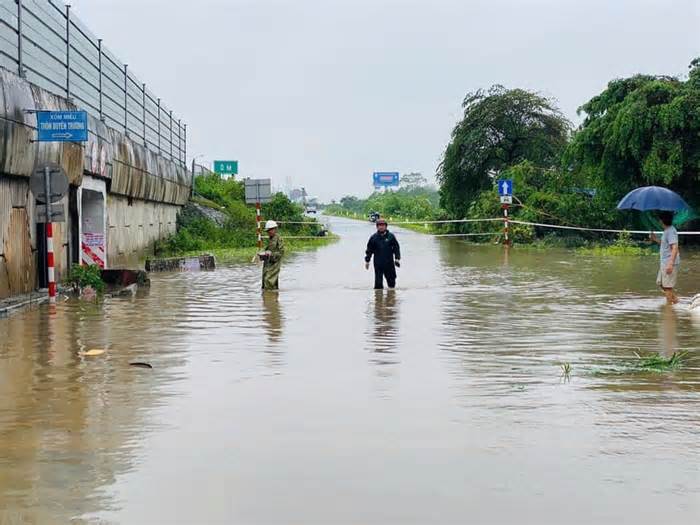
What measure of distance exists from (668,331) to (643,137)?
64.7ft

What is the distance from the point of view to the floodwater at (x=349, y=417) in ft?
16.6

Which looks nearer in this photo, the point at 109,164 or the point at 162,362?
the point at 162,362

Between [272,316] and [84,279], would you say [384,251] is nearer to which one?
[272,316]

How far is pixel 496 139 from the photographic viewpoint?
157 feet

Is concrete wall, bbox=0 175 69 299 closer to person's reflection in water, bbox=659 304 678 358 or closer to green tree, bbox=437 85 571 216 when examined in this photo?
person's reflection in water, bbox=659 304 678 358

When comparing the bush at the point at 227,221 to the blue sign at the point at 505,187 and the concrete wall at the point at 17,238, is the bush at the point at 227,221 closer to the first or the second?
the blue sign at the point at 505,187

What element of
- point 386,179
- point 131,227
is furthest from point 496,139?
point 386,179

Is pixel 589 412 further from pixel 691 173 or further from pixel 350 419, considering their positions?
pixel 691 173

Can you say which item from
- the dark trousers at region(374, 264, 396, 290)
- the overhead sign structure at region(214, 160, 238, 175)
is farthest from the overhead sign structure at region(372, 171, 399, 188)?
the dark trousers at region(374, 264, 396, 290)

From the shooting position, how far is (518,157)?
47.9 meters

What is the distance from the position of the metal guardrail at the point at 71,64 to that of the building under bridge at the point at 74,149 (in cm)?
2

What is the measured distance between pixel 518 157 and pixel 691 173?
17.9 meters

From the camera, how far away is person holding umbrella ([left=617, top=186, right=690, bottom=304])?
48.4 ft

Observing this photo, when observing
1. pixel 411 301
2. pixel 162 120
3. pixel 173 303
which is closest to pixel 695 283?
pixel 411 301
